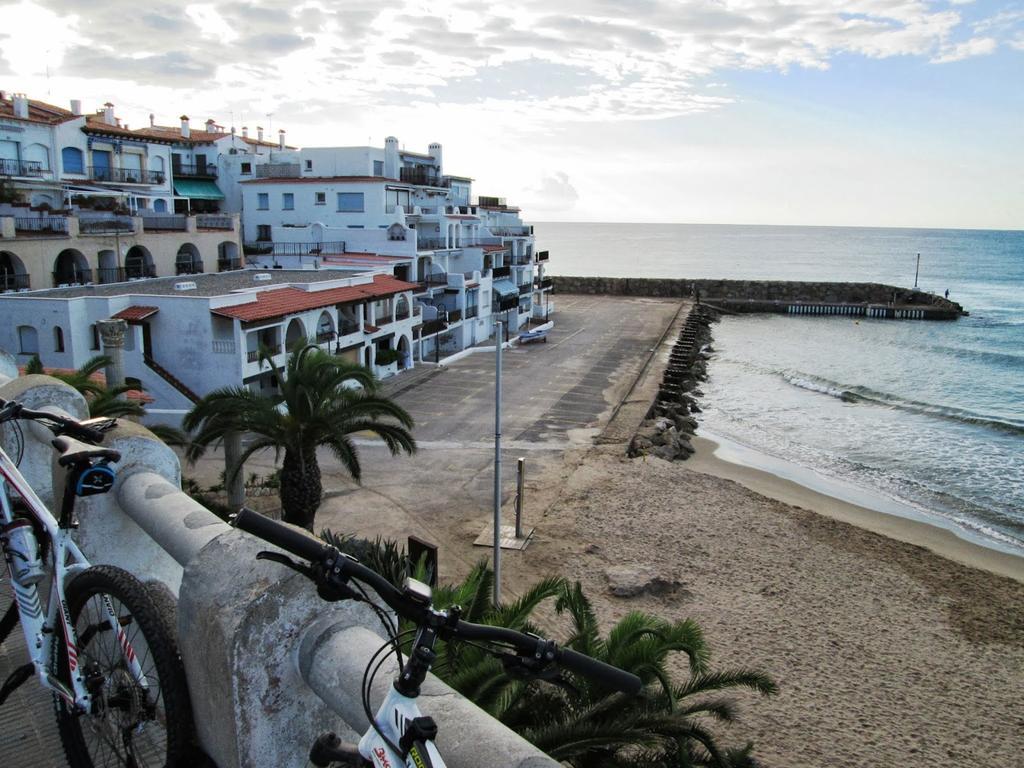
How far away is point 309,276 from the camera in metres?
45.4

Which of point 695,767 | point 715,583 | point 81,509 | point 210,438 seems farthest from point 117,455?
point 715,583

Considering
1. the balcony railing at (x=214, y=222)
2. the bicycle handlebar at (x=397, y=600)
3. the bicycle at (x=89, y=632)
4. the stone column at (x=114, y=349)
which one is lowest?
the stone column at (x=114, y=349)

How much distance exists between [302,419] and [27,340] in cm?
1752

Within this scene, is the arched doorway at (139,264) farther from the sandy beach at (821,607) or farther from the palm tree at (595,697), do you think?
the palm tree at (595,697)

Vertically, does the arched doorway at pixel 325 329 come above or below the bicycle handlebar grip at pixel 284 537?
below

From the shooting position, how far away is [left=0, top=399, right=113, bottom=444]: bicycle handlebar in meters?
4.39

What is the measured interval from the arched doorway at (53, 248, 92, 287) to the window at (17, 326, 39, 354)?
986 centimetres

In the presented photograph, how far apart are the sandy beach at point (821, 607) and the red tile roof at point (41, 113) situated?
3681 centimetres

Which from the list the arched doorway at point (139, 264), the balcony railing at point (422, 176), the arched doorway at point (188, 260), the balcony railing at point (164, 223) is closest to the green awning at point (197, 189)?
the balcony railing at point (164, 223)

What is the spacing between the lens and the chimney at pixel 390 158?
2380 inches

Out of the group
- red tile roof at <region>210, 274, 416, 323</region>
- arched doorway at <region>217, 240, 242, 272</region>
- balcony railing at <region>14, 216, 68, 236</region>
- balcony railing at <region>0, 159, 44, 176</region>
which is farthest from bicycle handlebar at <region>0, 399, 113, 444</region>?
arched doorway at <region>217, 240, 242, 272</region>

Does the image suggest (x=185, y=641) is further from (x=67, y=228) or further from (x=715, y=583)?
(x=67, y=228)

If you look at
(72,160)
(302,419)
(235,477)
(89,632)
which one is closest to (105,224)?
(72,160)

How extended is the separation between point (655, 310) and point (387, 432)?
7087 centimetres
